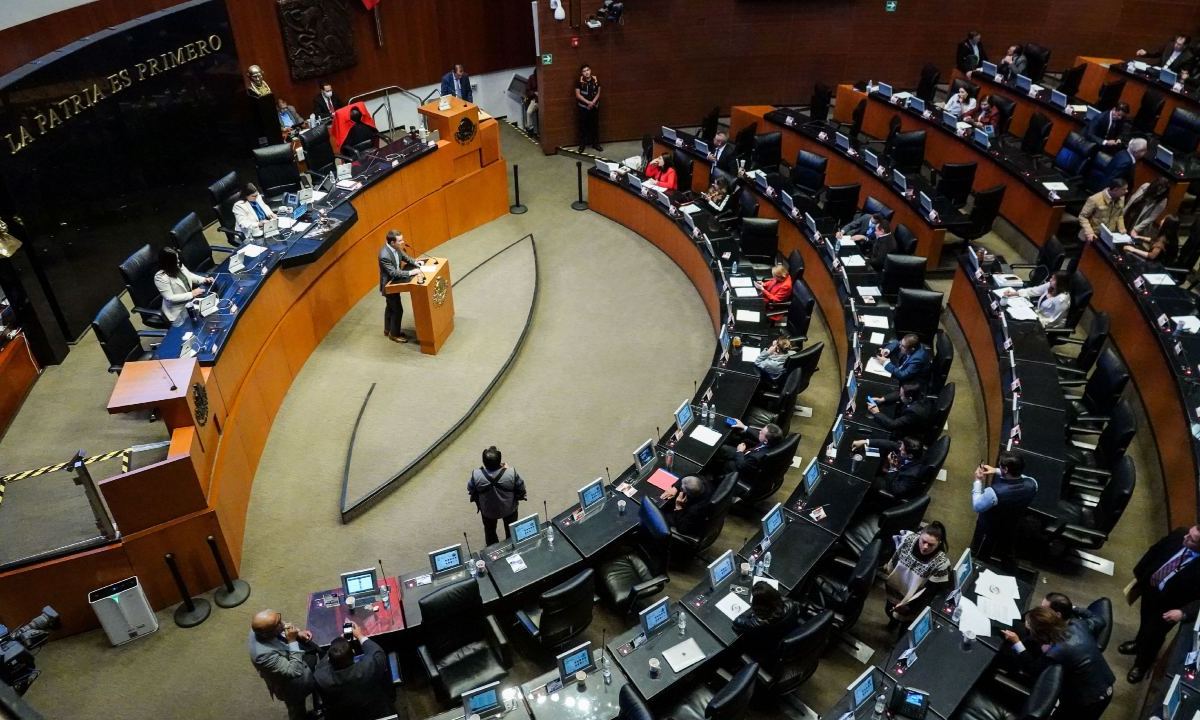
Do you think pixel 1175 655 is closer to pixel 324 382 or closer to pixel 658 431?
pixel 658 431

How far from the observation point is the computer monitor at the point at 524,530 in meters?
6.78

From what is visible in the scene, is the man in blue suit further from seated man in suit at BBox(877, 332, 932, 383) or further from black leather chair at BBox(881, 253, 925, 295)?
seated man in suit at BBox(877, 332, 932, 383)

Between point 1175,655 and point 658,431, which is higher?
point 1175,655

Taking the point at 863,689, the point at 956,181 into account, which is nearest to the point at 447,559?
the point at 863,689

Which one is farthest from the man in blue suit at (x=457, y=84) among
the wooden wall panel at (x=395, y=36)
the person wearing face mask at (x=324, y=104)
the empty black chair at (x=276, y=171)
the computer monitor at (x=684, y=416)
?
the computer monitor at (x=684, y=416)

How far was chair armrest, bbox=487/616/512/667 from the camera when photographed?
629 centimetres

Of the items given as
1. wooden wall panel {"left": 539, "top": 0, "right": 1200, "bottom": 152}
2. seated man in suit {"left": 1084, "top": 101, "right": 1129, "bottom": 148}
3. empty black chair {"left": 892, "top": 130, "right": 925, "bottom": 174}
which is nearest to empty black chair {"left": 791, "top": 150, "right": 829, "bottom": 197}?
empty black chair {"left": 892, "top": 130, "right": 925, "bottom": 174}

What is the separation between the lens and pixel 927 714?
5367 mm

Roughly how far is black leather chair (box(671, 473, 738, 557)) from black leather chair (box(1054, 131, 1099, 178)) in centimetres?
776

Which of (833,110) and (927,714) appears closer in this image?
(927,714)

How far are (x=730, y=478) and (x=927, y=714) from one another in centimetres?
232

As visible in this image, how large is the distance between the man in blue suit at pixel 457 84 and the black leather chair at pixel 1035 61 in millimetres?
10164

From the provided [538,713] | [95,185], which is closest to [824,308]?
[538,713]

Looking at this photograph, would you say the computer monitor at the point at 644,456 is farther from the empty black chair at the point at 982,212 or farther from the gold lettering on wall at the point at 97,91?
the gold lettering on wall at the point at 97,91
